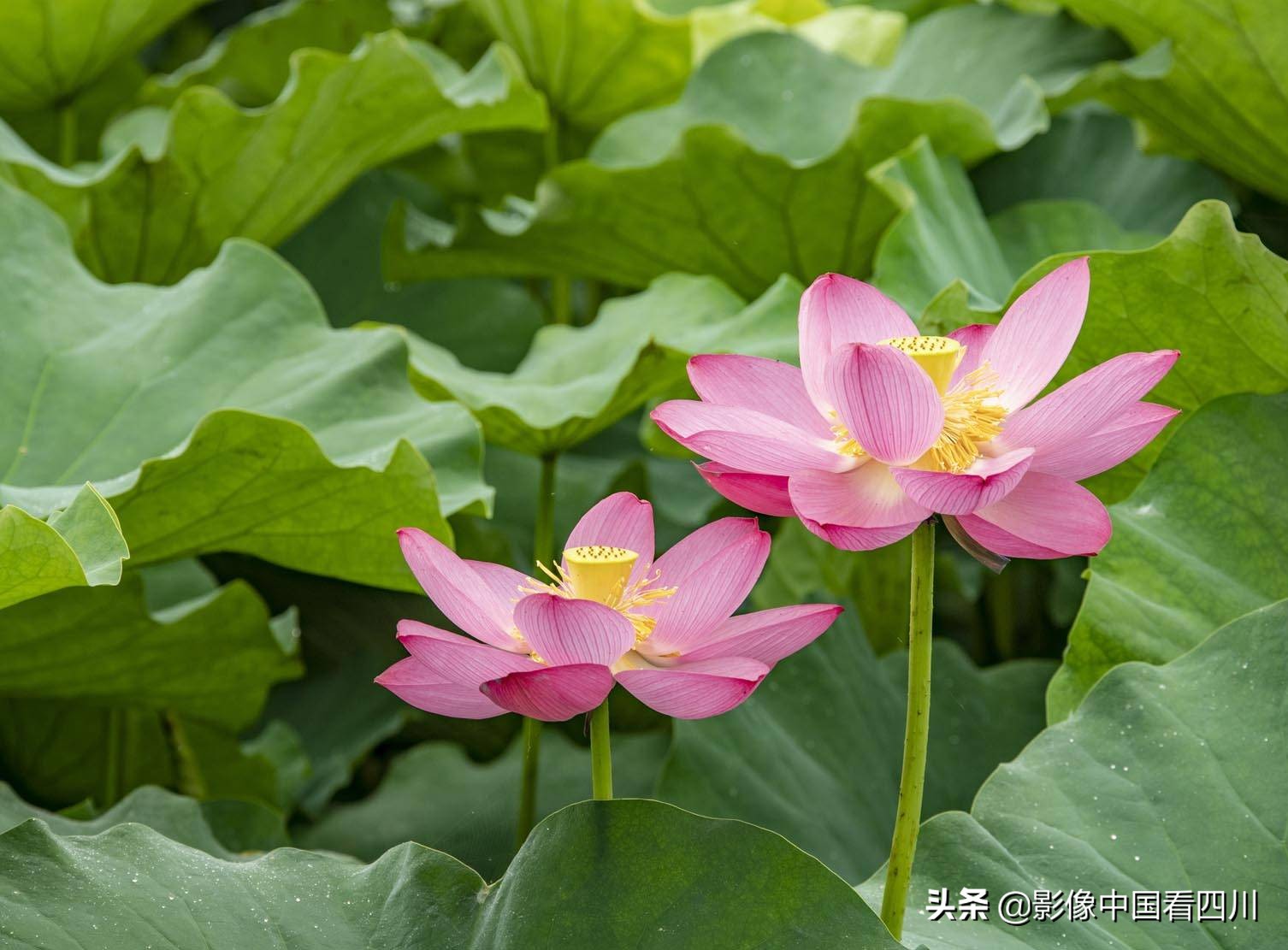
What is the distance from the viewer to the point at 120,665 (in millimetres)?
1130

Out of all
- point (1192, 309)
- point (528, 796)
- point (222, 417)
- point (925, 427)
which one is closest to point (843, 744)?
point (528, 796)

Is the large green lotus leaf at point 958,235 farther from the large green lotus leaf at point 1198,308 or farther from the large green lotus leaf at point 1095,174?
the large green lotus leaf at point 1198,308

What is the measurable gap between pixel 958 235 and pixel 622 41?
0.58m

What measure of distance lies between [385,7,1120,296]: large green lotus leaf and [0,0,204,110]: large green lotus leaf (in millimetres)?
377

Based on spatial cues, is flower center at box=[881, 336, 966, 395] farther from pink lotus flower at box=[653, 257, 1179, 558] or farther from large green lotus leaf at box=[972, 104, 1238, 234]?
large green lotus leaf at box=[972, 104, 1238, 234]

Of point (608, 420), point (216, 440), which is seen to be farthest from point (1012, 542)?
point (608, 420)

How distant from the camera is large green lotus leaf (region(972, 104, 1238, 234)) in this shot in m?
1.41

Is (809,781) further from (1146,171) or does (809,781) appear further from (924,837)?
(1146,171)

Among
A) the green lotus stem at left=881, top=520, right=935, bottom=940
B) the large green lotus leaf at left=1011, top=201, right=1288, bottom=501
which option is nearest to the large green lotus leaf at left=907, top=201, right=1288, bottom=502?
the large green lotus leaf at left=1011, top=201, right=1288, bottom=501

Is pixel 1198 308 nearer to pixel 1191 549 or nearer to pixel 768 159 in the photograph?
pixel 1191 549

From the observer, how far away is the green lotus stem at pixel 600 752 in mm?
510

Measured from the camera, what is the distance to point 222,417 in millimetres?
865

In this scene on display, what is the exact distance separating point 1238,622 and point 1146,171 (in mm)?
850

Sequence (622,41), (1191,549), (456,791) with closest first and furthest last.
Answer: (1191,549) < (456,791) < (622,41)
